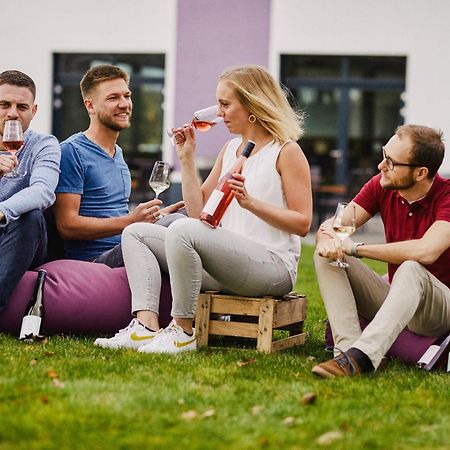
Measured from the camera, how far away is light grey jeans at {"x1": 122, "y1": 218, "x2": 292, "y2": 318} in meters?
4.52

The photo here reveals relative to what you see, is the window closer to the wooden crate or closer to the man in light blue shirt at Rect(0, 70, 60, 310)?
the man in light blue shirt at Rect(0, 70, 60, 310)

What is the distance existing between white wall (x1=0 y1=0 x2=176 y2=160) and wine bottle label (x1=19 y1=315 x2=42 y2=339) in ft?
39.7

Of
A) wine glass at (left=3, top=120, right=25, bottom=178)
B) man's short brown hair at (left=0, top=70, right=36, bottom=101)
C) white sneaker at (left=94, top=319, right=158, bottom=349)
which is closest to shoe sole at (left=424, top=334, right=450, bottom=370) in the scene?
white sneaker at (left=94, top=319, right=158, bottom=349)

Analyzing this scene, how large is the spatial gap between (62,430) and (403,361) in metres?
2.13

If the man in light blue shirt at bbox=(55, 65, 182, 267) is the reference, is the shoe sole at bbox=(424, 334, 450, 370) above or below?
below

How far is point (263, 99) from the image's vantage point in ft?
15.8

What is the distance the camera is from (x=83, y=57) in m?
17.5

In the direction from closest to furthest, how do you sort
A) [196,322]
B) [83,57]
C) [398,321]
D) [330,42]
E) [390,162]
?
[398,321], [390,162], [196,322], [330,42], [83,57]

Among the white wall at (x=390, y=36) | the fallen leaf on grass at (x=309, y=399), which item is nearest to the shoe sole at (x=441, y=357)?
the fallen leaf on grass at (x=309, y=399)

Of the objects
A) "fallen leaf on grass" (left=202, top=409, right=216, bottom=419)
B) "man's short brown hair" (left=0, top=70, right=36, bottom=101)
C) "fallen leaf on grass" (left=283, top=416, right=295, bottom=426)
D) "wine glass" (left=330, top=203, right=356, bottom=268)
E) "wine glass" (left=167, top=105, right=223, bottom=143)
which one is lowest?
"fallen leaf on grass" (left=202, top=409, right=216, bottom=419)

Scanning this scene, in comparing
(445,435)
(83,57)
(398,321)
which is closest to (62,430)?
(445,435)

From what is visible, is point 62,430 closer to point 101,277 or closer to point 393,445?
point 393,445

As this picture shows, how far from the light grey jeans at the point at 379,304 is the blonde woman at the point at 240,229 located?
276mm

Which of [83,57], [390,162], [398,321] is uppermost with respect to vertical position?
[83,57]
